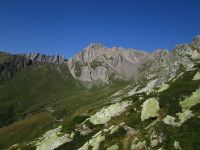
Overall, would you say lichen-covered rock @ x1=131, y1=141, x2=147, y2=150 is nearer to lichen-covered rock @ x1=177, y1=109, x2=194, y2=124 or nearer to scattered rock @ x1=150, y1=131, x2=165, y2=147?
scattered rock @ x1=150, y1=131, x2=165, y2=147

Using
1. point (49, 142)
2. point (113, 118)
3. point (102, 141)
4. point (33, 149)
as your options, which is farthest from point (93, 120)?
point (102, 141)

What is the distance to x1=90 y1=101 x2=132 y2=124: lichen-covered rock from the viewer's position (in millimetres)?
68625

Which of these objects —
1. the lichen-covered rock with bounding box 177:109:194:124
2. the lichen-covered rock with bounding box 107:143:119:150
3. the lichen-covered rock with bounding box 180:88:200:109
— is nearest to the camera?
the lichen-covered rock with bounding box 177:109:194:124

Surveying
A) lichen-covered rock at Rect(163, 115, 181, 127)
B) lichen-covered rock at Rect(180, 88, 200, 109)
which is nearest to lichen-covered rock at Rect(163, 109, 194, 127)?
lichen-covered rock at Rect(163, 115, 181, 127)

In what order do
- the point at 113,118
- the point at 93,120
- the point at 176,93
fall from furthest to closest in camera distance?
the point at 93,120 → the point at 113,118 → the point at 176,93

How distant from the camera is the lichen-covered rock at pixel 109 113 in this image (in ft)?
225

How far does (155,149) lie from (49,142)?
119ft

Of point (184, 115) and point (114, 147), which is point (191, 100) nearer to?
point (184, 115)

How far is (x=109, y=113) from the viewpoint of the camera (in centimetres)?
7031

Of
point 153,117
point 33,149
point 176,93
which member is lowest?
point 33,149

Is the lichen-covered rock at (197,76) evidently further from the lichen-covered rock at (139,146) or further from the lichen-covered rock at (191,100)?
the lichen-covered rock at (139,146)

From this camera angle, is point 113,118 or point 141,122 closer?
point 141,122

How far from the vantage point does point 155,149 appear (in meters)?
36.7

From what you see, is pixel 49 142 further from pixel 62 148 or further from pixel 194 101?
pixel 194 101
